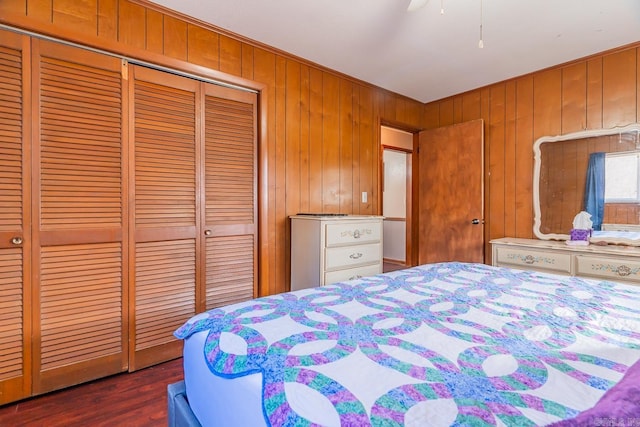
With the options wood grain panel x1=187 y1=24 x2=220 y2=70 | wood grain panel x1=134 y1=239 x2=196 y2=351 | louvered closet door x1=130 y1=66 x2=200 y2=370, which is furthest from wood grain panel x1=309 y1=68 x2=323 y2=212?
wood grain panel x1=134 y1=239 x2=196 y2=351

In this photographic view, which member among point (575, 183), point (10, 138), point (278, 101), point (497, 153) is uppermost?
point (278, 101)

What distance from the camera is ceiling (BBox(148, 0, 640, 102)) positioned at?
2.12 m

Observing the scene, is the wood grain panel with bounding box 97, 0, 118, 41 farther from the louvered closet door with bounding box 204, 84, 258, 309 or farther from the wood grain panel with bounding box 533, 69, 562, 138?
the wood grain panel with bounding box 533, 69, 562, 138

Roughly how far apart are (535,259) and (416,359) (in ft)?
8.31

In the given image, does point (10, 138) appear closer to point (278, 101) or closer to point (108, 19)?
point (108, 19)

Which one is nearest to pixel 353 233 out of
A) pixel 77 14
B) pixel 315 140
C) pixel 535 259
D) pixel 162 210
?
pixel 315 140

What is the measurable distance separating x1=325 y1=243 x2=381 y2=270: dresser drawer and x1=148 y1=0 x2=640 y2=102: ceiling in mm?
1673

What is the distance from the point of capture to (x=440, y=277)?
1673mm

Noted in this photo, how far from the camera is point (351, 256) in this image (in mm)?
2668

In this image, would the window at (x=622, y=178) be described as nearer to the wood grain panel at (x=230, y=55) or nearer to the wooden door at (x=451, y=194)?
the wooden door at (x=451, y=194)

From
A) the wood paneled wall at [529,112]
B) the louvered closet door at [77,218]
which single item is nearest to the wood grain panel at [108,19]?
the louvered closet door at [77,218]

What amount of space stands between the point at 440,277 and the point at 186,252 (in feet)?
5.60

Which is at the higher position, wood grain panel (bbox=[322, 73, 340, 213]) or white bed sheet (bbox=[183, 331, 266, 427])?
wood grain panel (bbox=[322, 73, 340, 213])

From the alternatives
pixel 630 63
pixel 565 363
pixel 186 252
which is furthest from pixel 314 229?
pixel 630 63
